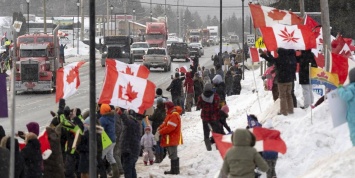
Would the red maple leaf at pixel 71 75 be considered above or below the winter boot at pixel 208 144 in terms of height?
above

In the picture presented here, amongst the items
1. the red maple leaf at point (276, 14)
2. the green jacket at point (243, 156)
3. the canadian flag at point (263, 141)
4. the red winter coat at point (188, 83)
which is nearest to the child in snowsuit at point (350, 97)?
the canadian flag at point (263, 141)

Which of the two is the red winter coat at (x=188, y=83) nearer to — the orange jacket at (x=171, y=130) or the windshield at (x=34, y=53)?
the orange jacket at (x=171, y=130)

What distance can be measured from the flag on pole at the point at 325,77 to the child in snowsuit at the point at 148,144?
143 inches

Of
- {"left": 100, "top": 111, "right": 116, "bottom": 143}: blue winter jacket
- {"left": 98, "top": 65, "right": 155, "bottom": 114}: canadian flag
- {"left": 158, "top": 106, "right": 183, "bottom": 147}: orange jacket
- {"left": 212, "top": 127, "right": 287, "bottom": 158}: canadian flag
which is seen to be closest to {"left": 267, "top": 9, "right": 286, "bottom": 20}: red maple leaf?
{"left": 158, "top": 106, "right": 183, "bottom": 147}: orange jacket

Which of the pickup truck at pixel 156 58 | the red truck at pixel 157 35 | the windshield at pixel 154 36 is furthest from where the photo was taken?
the windshield at pixel 154 36

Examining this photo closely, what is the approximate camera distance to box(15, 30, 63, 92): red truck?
4059 centimetres

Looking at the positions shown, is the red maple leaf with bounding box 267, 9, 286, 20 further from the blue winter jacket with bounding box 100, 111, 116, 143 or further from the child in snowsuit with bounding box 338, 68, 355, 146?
the child in snowsuit with bounding box 338, 68, 355, 146

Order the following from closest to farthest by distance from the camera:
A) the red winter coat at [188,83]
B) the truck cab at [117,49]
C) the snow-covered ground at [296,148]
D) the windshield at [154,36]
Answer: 1. the snow-covered ground at [296,148]
2. the red winter coat at [188,83]
3. the truck cab at [117,49]
4. the windshield at [154,36]

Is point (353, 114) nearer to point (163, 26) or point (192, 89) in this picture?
point (192, 89)

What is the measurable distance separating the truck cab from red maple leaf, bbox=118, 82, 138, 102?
139 feet

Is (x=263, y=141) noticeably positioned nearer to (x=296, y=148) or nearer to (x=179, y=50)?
(x=296, y=148)

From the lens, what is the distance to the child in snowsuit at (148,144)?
18500 mm

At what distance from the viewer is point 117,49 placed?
59.8 m

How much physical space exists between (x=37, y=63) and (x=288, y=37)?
24554 mm
